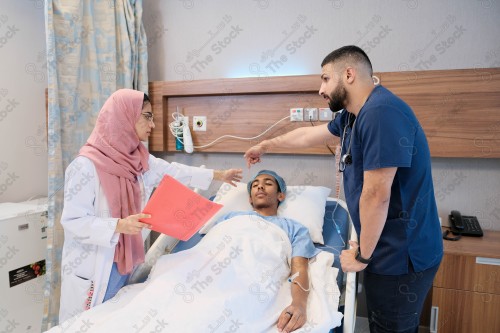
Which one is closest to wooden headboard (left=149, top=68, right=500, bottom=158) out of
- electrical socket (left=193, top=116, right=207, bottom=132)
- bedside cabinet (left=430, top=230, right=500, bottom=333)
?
electrical socket (left=193, top=116, right=207, bottom=132)

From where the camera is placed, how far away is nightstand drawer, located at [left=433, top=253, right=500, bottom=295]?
6.02 feet

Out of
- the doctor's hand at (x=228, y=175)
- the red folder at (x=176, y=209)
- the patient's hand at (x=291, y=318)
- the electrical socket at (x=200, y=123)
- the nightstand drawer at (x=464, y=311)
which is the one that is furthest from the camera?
the electrical socket at (x=200, y=123)

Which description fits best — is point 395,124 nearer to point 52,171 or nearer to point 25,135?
point 52,171

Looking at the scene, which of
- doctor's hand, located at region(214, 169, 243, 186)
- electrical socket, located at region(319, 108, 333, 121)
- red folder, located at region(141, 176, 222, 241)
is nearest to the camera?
red folder, located at region(141, 176, 222, 241)

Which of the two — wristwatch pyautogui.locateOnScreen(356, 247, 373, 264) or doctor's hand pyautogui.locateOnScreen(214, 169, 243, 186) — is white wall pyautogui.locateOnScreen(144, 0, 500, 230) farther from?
wristwatch pyautogui.locateOnScreen(356, 247, 373, 264)

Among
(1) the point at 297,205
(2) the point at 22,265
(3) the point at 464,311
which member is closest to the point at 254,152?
(1) the point at 297,205

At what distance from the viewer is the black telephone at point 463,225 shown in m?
2.05

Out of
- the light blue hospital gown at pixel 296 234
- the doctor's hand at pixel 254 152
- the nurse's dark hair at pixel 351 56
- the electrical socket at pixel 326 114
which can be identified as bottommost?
the light blue hospital gown at pixel 296 234

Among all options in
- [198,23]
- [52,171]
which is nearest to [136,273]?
[52,171]

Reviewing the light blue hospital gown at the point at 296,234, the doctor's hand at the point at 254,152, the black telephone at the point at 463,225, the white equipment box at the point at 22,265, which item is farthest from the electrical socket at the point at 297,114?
the white equipment box at the point at 22,265

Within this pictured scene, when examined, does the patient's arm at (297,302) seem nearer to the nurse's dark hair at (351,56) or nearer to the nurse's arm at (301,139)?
the nurse's arm at (301,139)

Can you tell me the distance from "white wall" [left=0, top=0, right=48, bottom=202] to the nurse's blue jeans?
2.52 m

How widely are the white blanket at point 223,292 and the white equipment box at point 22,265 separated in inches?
38.5

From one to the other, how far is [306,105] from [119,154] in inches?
52.9
